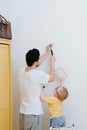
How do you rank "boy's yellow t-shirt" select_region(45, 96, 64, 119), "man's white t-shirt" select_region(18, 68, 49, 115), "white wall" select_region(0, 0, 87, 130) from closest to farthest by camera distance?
"man's white t-shirt" select_region(18, 68, 49, 115)
"boy's yellow t-shirt" select_region(45, 96, 64, 119)
"white wall" select_region(0, 0, 87, 130)

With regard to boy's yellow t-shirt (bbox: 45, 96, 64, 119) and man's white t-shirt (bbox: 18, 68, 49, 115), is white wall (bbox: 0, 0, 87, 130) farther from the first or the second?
man's white t-shirt (bbox: 18, 68, 49, 115)

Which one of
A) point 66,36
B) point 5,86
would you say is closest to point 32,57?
point 5,86

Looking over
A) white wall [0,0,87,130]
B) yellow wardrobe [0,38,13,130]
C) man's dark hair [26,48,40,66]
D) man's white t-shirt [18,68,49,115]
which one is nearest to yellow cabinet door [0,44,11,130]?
yellow wardrobe [0,38,13,130]

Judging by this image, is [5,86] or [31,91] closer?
[31,91]

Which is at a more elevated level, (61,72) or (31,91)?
(61,72)

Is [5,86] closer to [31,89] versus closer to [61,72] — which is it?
[31,89]

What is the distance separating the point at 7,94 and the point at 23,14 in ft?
3.59

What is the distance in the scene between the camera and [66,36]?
3.27 m

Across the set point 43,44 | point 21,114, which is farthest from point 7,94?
point 43,44

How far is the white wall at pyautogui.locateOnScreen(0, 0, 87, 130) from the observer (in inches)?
127

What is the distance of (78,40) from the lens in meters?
3.23

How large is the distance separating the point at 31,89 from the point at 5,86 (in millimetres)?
358

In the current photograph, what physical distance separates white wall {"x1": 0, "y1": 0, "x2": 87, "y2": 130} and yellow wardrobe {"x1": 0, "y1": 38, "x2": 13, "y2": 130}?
1.47 feet

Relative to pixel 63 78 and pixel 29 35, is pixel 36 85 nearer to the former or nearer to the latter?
pixel 63 78
